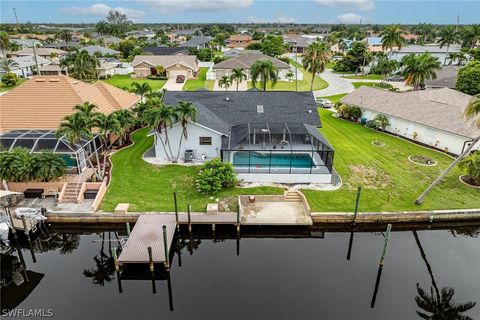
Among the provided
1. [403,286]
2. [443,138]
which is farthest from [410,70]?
[403,286]

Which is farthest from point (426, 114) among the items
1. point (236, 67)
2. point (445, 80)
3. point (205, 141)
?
point (236, 67)

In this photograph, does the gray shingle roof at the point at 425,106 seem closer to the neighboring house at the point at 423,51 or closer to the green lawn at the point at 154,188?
the green lawn at the point at 154,188

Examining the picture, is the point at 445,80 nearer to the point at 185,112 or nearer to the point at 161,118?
the point at 185,112

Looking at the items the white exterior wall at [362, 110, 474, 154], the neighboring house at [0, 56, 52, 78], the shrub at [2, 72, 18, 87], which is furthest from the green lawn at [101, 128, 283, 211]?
the neighboring house at [0, 56, 52, 78]

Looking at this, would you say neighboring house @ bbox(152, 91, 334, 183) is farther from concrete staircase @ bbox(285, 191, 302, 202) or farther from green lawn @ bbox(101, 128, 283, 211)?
concrete staircase @ bbox(285, 191, 302, 202)

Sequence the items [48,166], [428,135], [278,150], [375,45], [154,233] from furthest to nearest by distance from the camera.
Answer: [375,45], [428,135], [278,150], [48,166], [154,233]

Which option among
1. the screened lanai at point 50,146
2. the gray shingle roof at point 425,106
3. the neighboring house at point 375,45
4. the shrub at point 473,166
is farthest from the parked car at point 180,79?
the neighboring house at point 375,45
